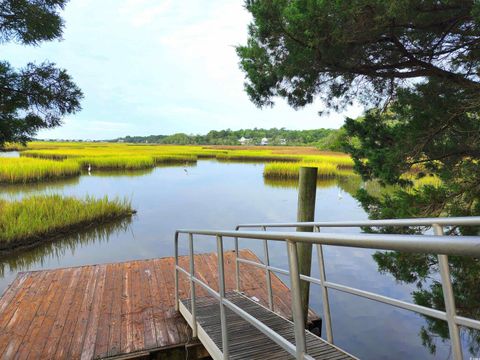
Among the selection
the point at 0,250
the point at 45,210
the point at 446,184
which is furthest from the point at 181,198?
the point at 446,184

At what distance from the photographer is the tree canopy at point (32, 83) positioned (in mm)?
5164

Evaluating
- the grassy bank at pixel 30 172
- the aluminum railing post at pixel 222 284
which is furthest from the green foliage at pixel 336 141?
the grassy bank at pixel 30 172

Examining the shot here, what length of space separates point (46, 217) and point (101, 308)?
5882mm

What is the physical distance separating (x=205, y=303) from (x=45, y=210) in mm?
7214

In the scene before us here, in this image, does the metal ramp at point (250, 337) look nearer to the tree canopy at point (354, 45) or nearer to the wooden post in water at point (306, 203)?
the wooden post in water at point (306, 203)

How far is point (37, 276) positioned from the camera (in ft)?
16.3

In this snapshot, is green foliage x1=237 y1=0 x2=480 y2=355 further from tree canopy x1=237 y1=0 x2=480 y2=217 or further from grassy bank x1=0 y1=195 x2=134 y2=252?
grassy bank x1=0 y1=195 x2=134 y2=252

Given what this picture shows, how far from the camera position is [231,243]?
8.33m

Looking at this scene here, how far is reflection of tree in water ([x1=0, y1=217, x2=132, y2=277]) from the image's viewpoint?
6.61 m

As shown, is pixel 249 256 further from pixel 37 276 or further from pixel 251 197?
pixel 251 197

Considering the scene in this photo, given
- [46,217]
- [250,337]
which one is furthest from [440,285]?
[46,217]

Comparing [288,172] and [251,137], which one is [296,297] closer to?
[288,172]

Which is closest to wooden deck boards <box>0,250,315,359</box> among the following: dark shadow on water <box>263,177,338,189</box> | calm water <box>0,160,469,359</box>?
calm water <box>0,160,469,359</box>

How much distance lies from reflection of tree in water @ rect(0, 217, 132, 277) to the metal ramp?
5066 mm
